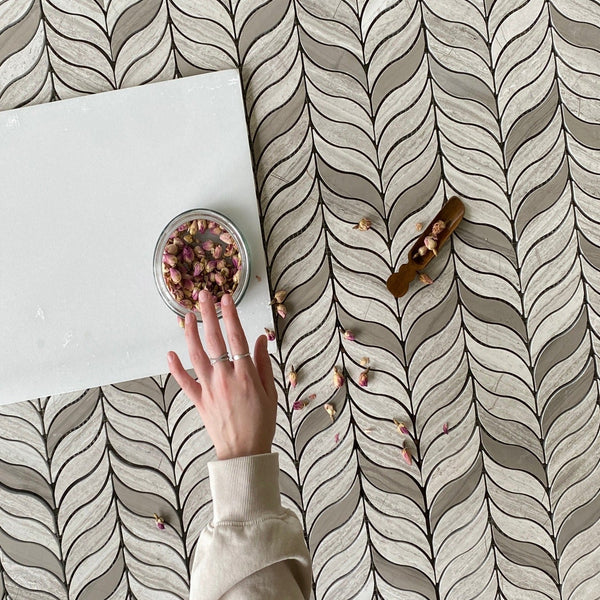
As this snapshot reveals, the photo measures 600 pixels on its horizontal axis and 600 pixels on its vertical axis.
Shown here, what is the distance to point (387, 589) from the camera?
95cm

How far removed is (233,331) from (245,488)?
0.58 feet

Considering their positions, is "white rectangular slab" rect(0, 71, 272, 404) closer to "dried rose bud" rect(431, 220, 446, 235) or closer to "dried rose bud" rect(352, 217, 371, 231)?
"dried rose bud" rect(352, 217, 371, 231)

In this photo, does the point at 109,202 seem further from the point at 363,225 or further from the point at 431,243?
the point at 431,243

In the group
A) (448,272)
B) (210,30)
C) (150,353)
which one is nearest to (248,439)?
(150,353)

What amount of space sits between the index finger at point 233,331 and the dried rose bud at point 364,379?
282 mm

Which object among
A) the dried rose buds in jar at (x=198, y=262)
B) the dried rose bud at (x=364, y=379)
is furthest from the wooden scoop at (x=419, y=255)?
the dried rose buds in jar at (x=198, y=262)

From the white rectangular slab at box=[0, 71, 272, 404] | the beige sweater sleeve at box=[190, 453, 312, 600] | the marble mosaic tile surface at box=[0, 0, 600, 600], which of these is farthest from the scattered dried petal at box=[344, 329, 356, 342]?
the beige sweater sleeve at box=[190, 453, 312, 600]

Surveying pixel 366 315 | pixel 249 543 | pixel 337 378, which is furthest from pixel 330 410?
pixel 249 543

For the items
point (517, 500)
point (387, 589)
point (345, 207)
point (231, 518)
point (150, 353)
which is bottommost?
point (387, 589)

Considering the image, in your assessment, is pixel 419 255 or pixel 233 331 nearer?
pixel 233 331

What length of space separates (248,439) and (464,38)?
26.9 inches

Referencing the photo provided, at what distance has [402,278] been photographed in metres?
0.93

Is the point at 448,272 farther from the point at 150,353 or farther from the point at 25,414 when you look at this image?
the point at 25,414

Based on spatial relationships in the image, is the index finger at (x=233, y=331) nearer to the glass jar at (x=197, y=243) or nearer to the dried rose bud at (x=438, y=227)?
the glass jar at (x=197, y=243)
